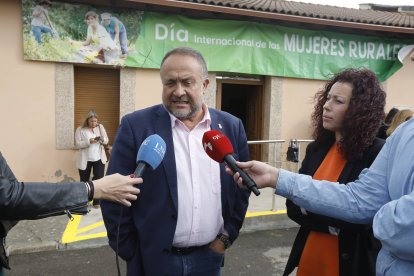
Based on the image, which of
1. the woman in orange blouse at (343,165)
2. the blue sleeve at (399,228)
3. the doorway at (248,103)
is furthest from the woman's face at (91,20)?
the blue sleeve at (399,228)

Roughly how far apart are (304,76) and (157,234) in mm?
6839

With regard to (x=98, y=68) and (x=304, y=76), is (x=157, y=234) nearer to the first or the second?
(x=98, y=68)

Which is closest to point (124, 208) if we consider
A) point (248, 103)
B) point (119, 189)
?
point (119, 189)

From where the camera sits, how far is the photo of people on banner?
6.14 meters

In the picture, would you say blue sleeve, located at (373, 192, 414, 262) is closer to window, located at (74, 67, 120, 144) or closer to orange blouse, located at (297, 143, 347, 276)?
orange blouse, located at (297, 143, 347, 276)

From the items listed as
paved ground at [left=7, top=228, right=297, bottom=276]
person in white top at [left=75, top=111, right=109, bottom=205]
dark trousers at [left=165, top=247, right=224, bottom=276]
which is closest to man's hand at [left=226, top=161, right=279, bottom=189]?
dark trousers at [left=165, top=247, right=224, bottom=276]

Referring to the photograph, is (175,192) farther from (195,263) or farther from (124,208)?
(195,263)

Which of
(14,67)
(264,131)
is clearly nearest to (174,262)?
(14,67)

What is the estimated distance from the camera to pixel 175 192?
2.08m

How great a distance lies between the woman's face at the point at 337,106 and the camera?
A: 7.17ft

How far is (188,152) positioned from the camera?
2191mm

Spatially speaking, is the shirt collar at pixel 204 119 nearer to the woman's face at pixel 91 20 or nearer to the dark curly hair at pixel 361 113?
the dark curly hair at pixel 361 113

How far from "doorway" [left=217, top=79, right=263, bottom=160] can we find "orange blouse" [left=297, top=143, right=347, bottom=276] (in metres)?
5.80

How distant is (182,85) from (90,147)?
4.29m
